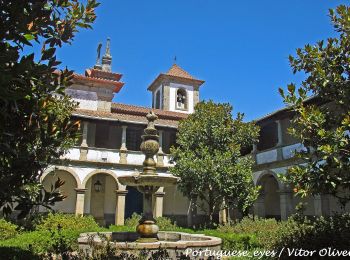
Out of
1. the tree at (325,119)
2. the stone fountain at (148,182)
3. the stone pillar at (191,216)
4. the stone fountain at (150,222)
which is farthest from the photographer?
the stone pillar at (191,216)

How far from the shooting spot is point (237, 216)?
82.4ft

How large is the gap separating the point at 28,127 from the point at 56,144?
0.41 m

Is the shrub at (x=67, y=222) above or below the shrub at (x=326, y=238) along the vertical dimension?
below

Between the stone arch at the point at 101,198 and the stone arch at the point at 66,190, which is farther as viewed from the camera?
the stone arch at the point at 101,198

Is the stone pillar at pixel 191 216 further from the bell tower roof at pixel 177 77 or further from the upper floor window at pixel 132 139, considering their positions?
the bell tower roof at pixel 177 77

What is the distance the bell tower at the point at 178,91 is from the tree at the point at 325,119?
22500 millimetres

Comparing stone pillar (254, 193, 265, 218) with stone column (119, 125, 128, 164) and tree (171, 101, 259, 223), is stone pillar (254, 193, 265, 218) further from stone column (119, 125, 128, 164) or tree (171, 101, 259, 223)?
stone column (119, 125, 128, 164)

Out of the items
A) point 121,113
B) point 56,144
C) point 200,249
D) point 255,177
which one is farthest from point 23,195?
point 121,113

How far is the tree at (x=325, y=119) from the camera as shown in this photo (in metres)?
6.36

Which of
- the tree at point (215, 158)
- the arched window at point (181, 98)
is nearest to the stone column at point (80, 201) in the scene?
the tree at point (215, 158)

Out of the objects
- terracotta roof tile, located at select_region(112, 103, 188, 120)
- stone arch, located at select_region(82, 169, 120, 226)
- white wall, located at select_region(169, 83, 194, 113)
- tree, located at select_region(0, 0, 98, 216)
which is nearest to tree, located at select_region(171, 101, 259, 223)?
stone arch, located at select_region(82, 169, 120, 226)

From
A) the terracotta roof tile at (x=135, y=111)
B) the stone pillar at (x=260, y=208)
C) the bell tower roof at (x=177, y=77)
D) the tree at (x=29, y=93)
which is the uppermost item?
the bell tower roof at (x=177, y=77)

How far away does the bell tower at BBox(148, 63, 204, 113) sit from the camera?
30.0 meters

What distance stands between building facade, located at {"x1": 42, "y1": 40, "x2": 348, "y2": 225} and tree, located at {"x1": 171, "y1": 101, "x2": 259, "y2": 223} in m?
2.59
